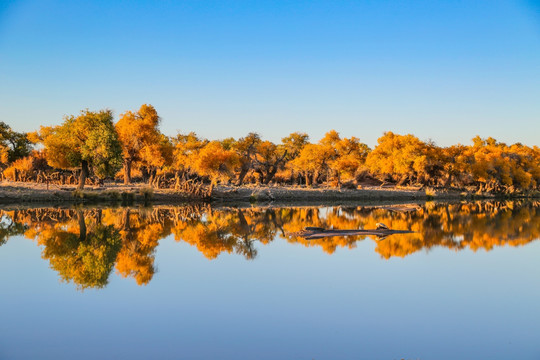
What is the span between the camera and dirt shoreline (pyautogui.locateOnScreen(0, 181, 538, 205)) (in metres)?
39.9

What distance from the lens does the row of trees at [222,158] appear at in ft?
142

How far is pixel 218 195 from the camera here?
46281 mm

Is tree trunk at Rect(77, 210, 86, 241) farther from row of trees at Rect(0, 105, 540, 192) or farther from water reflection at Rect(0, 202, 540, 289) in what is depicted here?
row of trees at Rect(0, 105, 540, 192)

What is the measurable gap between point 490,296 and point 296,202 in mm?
37984

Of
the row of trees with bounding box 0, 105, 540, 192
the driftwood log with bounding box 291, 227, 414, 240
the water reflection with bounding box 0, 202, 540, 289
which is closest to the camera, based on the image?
the water reflection with bounding box 0, 202, 540, 289

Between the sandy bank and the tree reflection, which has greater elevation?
the sandy bank

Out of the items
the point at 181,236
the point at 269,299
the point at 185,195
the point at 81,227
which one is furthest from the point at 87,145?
the point at 269,299

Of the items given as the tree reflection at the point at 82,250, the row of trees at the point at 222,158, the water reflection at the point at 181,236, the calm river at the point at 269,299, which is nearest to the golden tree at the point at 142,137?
the row of trees at the point at 222,158

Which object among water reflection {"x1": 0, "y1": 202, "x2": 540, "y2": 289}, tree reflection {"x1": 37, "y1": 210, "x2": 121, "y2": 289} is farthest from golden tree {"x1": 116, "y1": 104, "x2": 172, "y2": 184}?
tree reflection {"x1": 37, "y1": 210, "x2": 121, "y2": 289}

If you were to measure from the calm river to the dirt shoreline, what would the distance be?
21053 millimetres

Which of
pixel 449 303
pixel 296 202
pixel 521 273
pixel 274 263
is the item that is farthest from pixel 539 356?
pixel 296 202

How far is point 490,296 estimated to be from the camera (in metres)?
11.3

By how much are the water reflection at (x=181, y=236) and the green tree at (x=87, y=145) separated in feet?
36.7

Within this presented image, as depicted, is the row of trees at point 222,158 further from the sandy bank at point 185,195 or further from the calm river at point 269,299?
the calm river at point 269,299
